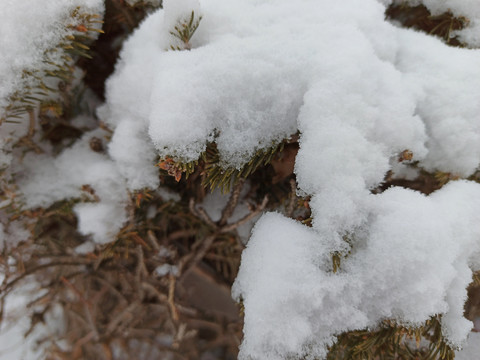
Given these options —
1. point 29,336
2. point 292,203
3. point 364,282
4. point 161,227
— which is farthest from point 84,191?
point 29,336

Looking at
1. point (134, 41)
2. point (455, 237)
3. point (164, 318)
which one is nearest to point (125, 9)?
point (134, 41)

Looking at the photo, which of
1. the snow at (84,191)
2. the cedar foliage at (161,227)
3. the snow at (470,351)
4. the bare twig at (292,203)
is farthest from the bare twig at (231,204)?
the snow at (470,351)

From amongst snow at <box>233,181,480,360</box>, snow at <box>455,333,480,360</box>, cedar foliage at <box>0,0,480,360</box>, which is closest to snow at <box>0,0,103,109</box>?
cedar foliage at <box>0,0,480,360</box>

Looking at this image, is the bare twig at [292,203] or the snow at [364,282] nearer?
the snow at [364,282]

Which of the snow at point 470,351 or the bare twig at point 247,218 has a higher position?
the bare twig at point 247,218

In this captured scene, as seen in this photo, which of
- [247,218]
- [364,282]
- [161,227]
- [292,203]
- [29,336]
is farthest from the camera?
[29,336]

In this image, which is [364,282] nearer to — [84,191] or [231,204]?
[231,204]

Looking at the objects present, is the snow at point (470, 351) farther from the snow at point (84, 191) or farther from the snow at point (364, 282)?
the snow at point (84, 191)

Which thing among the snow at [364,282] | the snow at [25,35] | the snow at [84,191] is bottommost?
the snow at [84,191]

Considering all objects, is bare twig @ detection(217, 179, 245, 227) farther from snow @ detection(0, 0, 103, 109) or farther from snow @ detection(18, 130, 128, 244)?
snow @ detection(0, 0, 103, 109)
